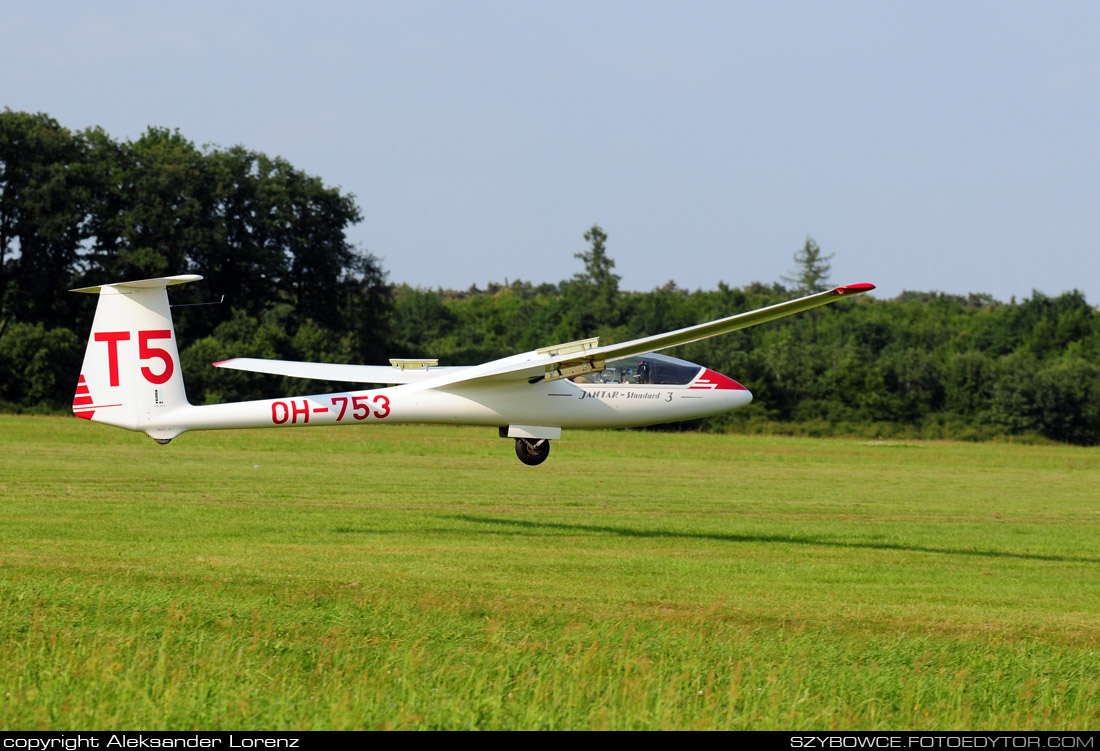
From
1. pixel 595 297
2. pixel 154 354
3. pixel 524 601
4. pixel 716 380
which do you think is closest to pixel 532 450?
pixel 716 380

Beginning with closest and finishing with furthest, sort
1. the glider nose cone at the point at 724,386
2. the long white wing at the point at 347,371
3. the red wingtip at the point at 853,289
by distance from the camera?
the red wingtip at the point at 853,289, the glider nose cone at the point at 724,386, the long white wing at the point at 347,371

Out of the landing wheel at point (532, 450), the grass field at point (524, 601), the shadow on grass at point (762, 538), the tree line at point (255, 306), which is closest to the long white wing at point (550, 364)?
the landing wheel at point (532, 450)

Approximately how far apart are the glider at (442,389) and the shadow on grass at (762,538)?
4.03m

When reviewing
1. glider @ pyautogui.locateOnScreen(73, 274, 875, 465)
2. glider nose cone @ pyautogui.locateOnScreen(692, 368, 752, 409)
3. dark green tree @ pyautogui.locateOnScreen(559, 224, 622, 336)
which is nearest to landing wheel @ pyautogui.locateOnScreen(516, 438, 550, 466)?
glider @ pyautogui.locateOnScreen(73, 274, 875, 465)

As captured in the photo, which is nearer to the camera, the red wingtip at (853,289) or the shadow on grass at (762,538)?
the red wingtip at (853,289)

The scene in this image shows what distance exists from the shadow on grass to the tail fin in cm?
781

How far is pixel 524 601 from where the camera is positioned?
45.7ft

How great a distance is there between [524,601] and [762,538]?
9.47 m

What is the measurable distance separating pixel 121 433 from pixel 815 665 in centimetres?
3694

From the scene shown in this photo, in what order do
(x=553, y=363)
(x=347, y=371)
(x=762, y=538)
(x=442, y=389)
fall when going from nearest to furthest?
1. (x=553, y=363)
2. (x=442, y=389)
3. (x=347, y=371)
4. (x=762, y=538)

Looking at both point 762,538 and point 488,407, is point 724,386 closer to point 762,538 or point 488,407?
point 488,407

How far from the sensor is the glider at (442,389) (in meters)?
15.8

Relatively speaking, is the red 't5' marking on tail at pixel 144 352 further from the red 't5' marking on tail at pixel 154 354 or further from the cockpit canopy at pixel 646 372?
the cockpit canopy at pixel 646 372

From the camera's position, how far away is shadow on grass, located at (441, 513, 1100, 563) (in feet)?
69.6
